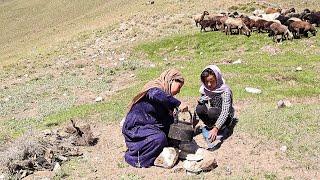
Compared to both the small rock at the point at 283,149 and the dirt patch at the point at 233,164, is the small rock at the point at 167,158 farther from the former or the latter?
the small rock at the point at 283,149

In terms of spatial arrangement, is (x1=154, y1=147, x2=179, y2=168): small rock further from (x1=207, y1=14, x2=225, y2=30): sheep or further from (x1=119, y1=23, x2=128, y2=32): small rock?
(x1=119, y1=23, x2=128, y2=32): small rock

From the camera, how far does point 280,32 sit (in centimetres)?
2080

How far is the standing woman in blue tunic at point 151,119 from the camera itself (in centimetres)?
871

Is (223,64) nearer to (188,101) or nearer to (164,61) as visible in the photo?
(164,61)

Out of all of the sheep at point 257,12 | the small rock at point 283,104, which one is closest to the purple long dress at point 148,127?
the small rock at point 283,104

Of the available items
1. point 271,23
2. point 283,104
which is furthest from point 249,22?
point 283,104

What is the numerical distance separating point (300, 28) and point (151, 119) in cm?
1358

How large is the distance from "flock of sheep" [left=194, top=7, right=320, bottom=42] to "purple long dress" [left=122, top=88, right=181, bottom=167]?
42.3 feet

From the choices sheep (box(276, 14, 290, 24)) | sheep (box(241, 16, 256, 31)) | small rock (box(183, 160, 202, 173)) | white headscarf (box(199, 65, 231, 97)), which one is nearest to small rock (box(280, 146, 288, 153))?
white headscarf (box(199, 65, 231, 97))

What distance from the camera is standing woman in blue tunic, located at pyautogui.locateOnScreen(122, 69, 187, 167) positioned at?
343 inches

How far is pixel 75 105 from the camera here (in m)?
15.8

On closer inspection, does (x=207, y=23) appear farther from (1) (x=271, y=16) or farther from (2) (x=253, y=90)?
(2) (x=253, y=90)

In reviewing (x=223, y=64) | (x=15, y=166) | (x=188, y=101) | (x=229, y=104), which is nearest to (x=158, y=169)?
(x=229, y=104)

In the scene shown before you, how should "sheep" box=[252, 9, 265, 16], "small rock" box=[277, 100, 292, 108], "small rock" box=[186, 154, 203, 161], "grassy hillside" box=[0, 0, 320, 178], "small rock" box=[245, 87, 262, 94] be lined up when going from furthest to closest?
"sheep" box=[252, 9, 265, 16] → "small rock" box=[245, 87, 262, 94] → "small rock" box=[277, 100, 292, 108] → "grassy hillside" box=[0, 0, 320, 178] → "small rock" box=[186, 154, 203, 161]
